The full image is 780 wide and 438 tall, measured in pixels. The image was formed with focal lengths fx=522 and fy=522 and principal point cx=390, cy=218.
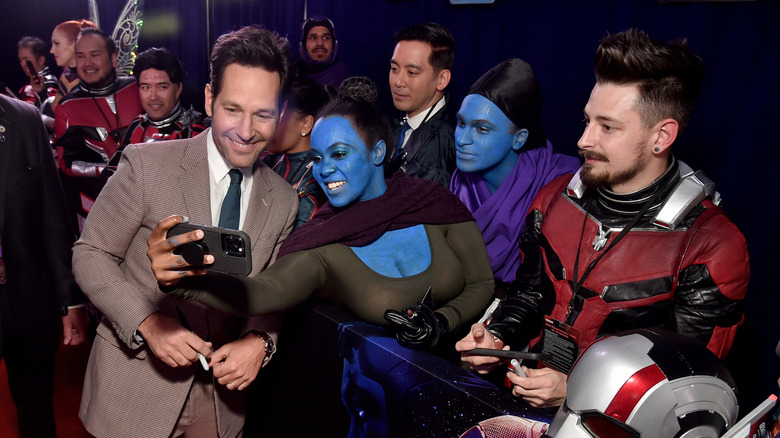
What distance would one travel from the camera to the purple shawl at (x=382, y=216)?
193 centimetres

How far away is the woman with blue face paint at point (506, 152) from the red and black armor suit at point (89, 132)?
3407mm

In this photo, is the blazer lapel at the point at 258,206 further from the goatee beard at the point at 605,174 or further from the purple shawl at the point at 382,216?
the goatee beard at the point at 605,174

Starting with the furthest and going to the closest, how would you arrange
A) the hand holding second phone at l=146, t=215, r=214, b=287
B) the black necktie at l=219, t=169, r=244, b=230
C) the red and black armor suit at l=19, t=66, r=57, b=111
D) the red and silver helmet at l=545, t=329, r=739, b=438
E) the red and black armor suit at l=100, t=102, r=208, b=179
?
the red and black armor suit at l=19, t=66, r=57, b=111 < the red and black armor suit at l=100, t=102, r=208, b=179 < the black necktie at l=219, t=169, r=244, b=230 < the hand holding second phone at l=146, t=215, r=214, b=287 < the red and silver helmet at l=545, t=329, r=739, b=438

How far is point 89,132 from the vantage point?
469 centimetres

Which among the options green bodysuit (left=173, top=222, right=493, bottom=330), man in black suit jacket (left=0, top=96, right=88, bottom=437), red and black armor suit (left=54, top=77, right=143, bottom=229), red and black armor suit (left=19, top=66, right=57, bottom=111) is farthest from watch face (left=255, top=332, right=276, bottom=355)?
red and black armor suit (left=19, top=66, right=57, bottom=111)

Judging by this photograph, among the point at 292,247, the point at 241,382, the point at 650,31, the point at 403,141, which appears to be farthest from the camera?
the point at 403,141

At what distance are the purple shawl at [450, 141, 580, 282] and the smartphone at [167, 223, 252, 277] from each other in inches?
60.3

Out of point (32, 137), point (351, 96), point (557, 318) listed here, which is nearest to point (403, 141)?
point (351, 96)

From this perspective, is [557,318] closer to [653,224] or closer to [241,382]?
[653,224]

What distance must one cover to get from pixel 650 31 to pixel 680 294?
1896mm

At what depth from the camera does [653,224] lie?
1664mm

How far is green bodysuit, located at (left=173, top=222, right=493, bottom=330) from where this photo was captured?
1.62 m

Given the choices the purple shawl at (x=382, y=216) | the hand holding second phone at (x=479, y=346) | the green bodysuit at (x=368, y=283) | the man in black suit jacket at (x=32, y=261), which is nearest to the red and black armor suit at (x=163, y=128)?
the man in black suit jacket at (x=32, y=261)

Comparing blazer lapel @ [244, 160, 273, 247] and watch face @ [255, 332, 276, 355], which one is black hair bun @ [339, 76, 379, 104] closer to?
blazer lapel @ [244, 160, 273, 247]
